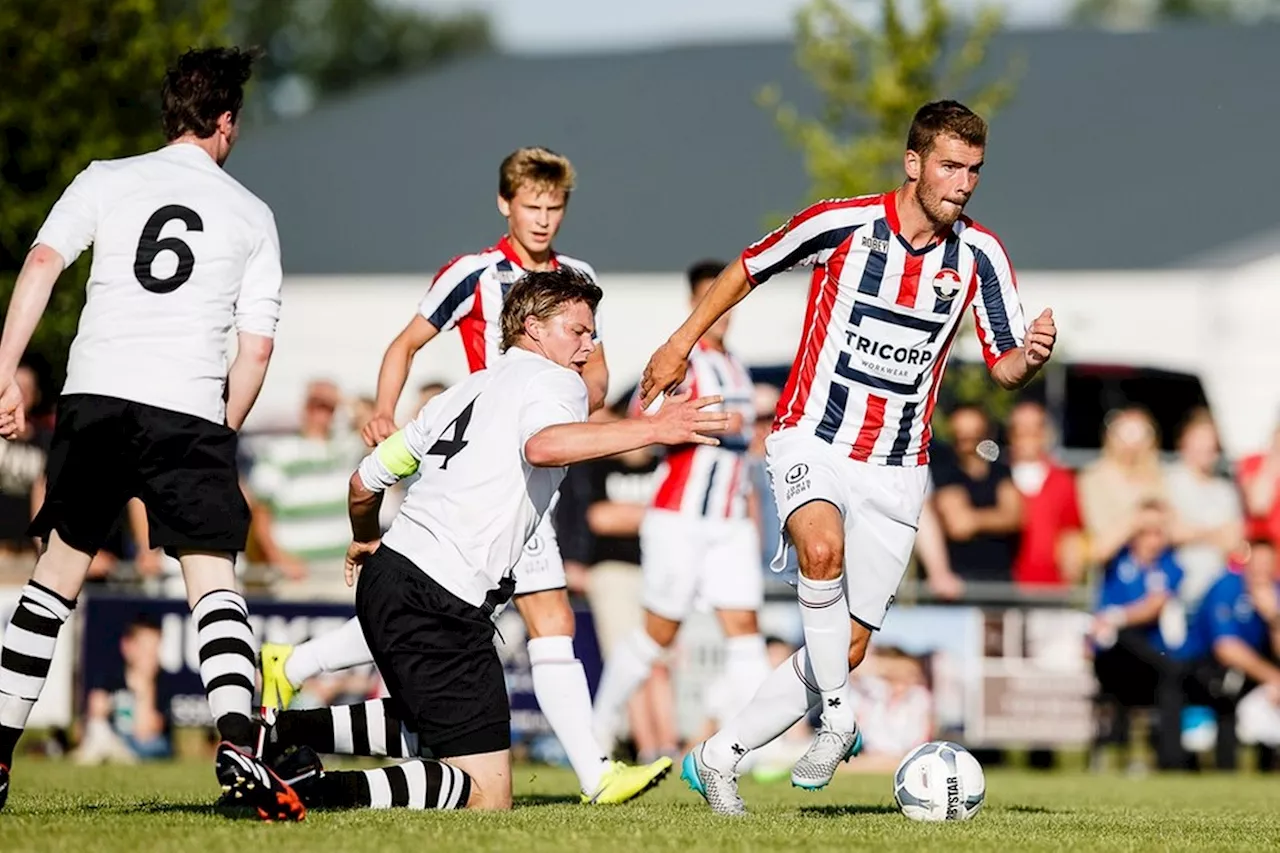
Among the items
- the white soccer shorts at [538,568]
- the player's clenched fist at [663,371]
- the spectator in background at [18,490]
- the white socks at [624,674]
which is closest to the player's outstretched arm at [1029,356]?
the player's clenched fist at [663,371]

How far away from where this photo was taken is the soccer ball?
7703 millimetres

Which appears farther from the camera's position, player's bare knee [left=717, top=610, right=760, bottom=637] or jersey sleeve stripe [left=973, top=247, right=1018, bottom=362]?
player's bare knee [left=717, top=610, right=760, bottom=637]

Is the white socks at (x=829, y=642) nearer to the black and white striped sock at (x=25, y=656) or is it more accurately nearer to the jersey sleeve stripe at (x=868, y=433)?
the jersey sleeve stripe at (x=868, y=433)

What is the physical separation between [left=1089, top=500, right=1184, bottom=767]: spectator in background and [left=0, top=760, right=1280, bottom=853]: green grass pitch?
11.8ft

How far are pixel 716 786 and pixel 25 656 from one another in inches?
99.5

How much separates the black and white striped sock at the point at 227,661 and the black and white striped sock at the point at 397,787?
357 mm

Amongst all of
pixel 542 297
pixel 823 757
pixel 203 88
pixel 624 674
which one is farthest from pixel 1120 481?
pixel 203 88

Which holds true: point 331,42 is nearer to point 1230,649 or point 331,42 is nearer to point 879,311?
point 1230,649

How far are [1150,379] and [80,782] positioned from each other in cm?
1541

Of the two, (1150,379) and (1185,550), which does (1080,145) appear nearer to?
(1150,379)

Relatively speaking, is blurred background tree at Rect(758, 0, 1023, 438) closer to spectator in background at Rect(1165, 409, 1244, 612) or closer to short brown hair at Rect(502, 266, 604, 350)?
spectator in background at Rect(1165, 409, 1244, 612)

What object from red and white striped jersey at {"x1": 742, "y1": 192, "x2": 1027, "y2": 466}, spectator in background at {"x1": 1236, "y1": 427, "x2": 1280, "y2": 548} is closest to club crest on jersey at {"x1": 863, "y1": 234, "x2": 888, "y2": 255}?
red and white striped jersey at {"x1": 742, "y1": 192, "x2": 1027, "y2": 466}

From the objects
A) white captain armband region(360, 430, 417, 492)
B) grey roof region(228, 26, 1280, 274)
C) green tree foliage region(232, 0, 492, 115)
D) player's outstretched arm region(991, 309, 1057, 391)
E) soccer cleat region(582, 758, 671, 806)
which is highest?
green tree foliage region(232, 0, 492, 115)

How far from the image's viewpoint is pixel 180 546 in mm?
7082
